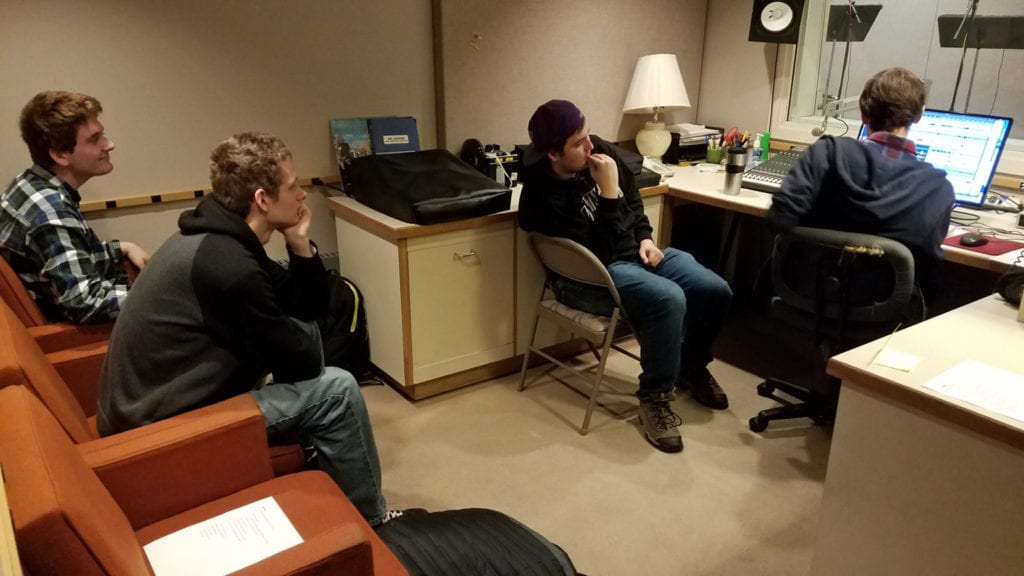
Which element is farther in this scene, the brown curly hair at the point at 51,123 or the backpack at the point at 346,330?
the backpack at the point at 346,330

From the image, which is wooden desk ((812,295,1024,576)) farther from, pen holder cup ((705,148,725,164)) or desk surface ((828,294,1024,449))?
pen holder cup ((705,148,725,164))

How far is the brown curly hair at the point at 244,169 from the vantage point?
1.72m

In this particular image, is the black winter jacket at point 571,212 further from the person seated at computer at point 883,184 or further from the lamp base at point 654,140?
the lamp base at point 654,140

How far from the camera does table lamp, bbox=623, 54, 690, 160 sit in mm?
3514

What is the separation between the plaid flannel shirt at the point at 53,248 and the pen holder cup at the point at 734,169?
2282 millimetres

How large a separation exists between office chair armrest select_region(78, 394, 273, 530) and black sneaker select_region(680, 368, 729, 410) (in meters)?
1.78

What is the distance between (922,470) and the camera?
150 centimetres

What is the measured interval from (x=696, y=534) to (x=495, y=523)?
2.45 feet

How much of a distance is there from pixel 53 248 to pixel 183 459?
2.86ft

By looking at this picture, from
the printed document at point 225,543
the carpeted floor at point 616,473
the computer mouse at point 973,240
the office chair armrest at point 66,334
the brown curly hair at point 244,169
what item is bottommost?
Answer: the carpeted floor at point 616,473

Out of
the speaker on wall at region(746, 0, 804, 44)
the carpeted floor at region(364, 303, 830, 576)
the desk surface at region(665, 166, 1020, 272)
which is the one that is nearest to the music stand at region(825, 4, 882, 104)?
the speaker on wall at region(746, 0, 804, 44)

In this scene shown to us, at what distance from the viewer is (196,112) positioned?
270cm

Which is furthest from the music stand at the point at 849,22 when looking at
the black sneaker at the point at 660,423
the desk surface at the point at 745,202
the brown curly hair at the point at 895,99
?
the black sneaker at the point at 660,423

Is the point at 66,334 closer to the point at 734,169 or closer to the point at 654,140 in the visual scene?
the point at 734,169
